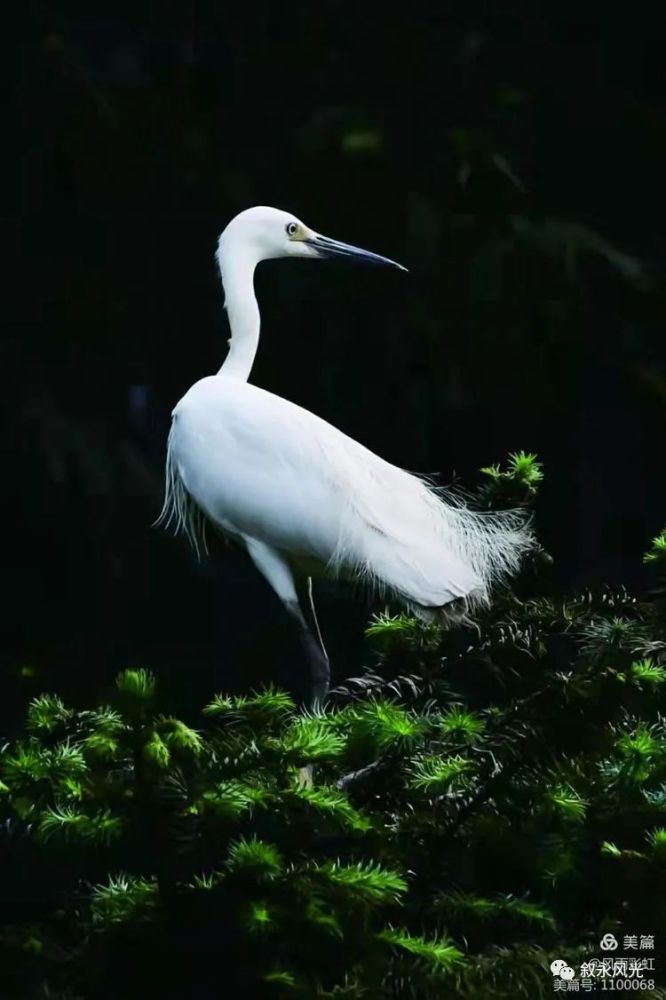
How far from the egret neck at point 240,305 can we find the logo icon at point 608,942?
3.76ft

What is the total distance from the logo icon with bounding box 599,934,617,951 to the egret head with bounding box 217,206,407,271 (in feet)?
4.10

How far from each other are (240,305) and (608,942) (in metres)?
1.21

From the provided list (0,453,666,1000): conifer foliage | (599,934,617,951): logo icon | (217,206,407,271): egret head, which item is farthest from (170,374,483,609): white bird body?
(599,934,617,951): logo icon

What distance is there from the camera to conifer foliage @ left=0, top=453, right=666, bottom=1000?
1.14 m

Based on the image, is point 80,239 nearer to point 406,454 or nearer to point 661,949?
point 406,454

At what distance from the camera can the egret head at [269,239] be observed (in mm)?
2148

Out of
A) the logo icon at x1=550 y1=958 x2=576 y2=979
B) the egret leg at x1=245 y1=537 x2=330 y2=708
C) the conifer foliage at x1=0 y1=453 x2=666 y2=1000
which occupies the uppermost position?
the egret leg at x1=245 y1=537 x2=330 y2=708

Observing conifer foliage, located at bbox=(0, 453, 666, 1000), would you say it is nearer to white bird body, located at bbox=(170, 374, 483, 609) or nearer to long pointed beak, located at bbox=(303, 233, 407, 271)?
white bird body, located at bbox=(170, 374, 483, 609)

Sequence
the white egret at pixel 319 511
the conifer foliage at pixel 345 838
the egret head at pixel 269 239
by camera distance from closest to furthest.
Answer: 1. the conifer foliage at pixel 345 838
2. the white egret at pixel 319 511
3. the egret head at pixel 269 239

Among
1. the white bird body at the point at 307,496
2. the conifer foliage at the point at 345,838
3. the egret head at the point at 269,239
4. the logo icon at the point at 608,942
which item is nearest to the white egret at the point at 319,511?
the white bird body at the point at 307,496

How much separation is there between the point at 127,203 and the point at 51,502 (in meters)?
0.58

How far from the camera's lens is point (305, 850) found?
3.86 feet

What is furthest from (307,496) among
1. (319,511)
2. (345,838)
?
(345,838)

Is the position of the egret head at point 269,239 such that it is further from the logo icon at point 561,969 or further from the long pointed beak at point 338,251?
the logo icon at point 561,969
